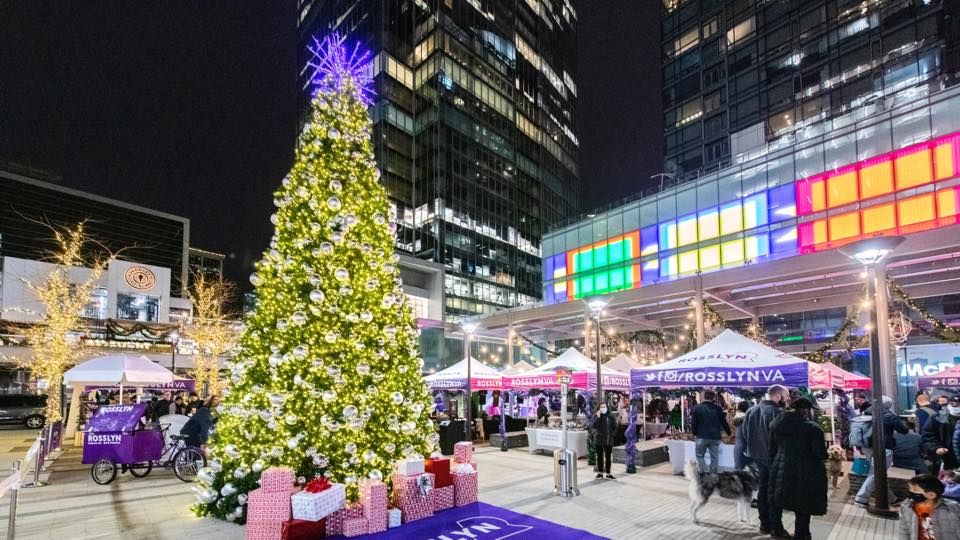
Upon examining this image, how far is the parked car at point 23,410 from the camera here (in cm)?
2967

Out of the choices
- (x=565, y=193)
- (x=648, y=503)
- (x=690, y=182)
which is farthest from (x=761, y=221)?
(x=565, y=193)

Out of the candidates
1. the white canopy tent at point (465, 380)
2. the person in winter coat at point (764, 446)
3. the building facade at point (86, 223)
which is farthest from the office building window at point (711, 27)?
the building facade at point (86, 223)

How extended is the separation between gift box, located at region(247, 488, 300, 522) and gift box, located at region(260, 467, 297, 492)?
1.9 inches

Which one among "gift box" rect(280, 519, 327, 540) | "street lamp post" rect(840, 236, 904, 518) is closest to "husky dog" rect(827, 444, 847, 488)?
"street lamp post" rect(840, 236, 904, 518)

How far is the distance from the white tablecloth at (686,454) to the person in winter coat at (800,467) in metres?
5.00

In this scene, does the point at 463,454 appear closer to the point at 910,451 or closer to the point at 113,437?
the point at 910,451

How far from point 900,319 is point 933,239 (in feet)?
10.4

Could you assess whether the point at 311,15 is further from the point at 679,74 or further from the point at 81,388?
the point at 81,388

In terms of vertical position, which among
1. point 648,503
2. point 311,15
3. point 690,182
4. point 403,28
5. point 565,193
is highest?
point 311,15

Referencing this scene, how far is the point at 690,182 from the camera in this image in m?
35.2

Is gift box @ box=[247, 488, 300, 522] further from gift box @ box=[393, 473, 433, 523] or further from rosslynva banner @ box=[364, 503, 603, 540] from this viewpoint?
gift box @ box=[393, 473, 433, 523]

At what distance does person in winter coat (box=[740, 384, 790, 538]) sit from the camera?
23.0ft

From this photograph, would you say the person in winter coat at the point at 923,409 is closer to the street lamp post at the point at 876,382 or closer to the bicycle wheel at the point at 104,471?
the street lamp post at the point at 876,382

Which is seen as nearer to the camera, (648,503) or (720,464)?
(648,503)
